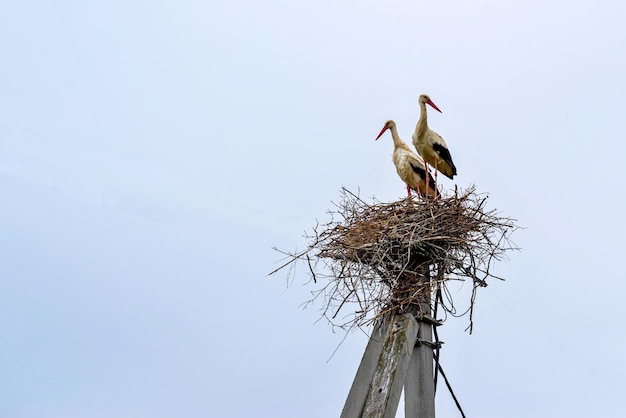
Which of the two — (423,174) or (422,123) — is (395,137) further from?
(423,174)

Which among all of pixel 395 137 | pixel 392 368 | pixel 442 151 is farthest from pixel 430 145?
pixel 392 368

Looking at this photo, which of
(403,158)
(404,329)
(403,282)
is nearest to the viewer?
(404,329)

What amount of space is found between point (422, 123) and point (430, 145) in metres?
0.20

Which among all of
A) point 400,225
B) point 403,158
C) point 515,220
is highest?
point 403,158

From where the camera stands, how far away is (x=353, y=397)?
9.66 feet

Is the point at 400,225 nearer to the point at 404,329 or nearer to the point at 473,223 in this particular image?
the point at 473,223

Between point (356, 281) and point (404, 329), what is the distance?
0.48 m

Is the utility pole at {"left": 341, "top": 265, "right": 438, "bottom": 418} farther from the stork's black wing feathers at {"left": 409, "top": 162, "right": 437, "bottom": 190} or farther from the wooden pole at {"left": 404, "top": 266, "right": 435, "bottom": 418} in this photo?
the stork's black wing feathers at {"left": 409, "top": 162, "right": 437, "bottom": 190}

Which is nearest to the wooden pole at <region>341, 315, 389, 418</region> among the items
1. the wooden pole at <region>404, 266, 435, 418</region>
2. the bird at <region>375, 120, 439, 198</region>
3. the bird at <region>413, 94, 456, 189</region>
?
the wooden pole at <region>404, 266, 435, 418</region>

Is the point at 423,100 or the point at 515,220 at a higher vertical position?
the point at 423,100

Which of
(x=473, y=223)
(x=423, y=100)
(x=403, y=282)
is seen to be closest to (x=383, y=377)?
(x=403, y=282)

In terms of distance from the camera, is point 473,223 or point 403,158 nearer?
point 473,223

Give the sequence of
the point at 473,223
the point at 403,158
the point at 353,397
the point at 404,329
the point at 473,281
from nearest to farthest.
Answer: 1. the point at 353,397
2. the point at 404,329
3. the point at 473,281
4. the point at 473,223
5. the point at 403,158

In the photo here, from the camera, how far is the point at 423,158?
593cm
